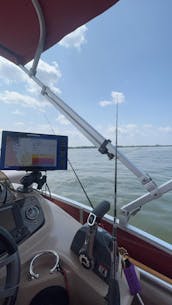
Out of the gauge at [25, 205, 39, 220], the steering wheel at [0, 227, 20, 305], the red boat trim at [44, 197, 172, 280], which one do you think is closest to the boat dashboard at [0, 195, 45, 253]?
the gauge at [25, 205, 39, 220]

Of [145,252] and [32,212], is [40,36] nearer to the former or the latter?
[32,212]

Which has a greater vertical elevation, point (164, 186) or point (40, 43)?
point (40, 43)

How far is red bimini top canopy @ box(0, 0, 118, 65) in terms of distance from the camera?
1070 millimetres

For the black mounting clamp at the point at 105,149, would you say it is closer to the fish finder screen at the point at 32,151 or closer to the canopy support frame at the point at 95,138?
the canopy support frame at the point at 95,138

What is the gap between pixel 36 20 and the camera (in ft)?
3.90

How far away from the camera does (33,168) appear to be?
3.44 feet

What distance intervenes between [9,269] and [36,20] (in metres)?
1.24

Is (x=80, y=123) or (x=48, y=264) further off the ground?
(x=80, y=123)

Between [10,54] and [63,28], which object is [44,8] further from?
[10,54]

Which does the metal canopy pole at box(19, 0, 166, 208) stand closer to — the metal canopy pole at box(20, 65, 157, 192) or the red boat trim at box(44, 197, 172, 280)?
the metal canopy pole at box(20, 65, 157, 192)

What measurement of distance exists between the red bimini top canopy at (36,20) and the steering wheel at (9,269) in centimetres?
110

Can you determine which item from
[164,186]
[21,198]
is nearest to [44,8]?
[21,198]

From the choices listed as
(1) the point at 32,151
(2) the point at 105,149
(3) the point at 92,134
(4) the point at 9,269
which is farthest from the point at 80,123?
(4) the point at 9,269

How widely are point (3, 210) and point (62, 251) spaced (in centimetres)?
30
